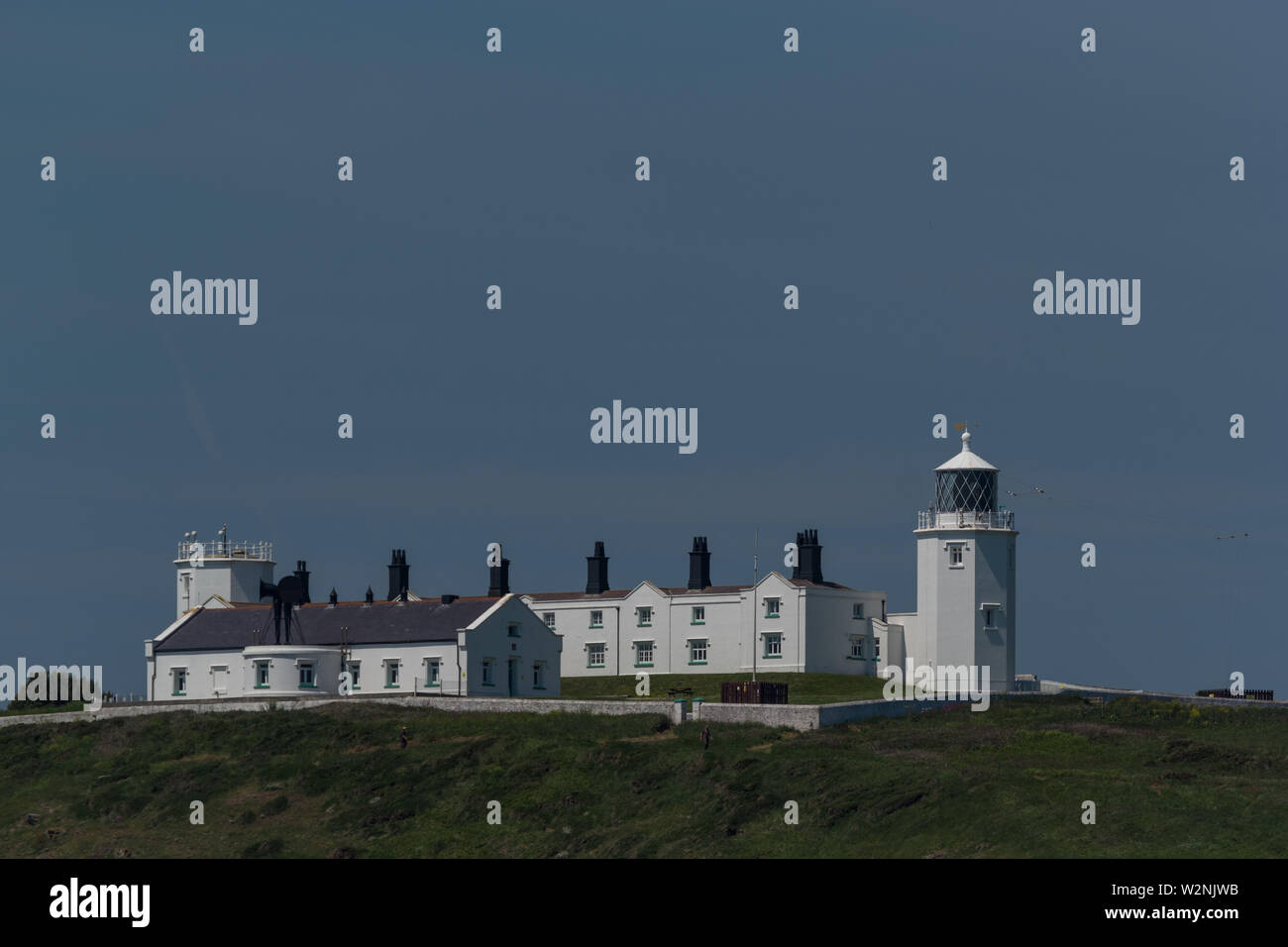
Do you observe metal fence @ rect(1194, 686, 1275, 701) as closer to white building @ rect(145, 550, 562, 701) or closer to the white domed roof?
the white domed roof

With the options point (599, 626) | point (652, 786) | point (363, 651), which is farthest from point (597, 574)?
point (652, 786)

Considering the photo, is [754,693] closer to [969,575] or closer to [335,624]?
[969,575]

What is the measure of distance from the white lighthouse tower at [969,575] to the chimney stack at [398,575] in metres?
28.8

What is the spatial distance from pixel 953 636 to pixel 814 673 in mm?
12355

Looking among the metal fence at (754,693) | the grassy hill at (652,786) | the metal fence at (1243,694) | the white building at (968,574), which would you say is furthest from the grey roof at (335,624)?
the metal fence at (1243,694)

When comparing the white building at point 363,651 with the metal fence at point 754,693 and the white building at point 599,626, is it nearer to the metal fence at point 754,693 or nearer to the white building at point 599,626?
the white building at point 599,626

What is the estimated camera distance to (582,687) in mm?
101062

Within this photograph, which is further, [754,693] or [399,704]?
[399,704]

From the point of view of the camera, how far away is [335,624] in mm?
93625

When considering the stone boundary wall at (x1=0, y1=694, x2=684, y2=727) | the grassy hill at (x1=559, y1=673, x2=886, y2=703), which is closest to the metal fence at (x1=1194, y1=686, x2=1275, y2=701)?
the grassy hill at (x1=559, y1=673, x2=886, y2=703)

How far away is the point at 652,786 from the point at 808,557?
38673mm

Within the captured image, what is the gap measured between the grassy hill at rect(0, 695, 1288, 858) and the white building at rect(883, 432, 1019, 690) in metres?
4.44
